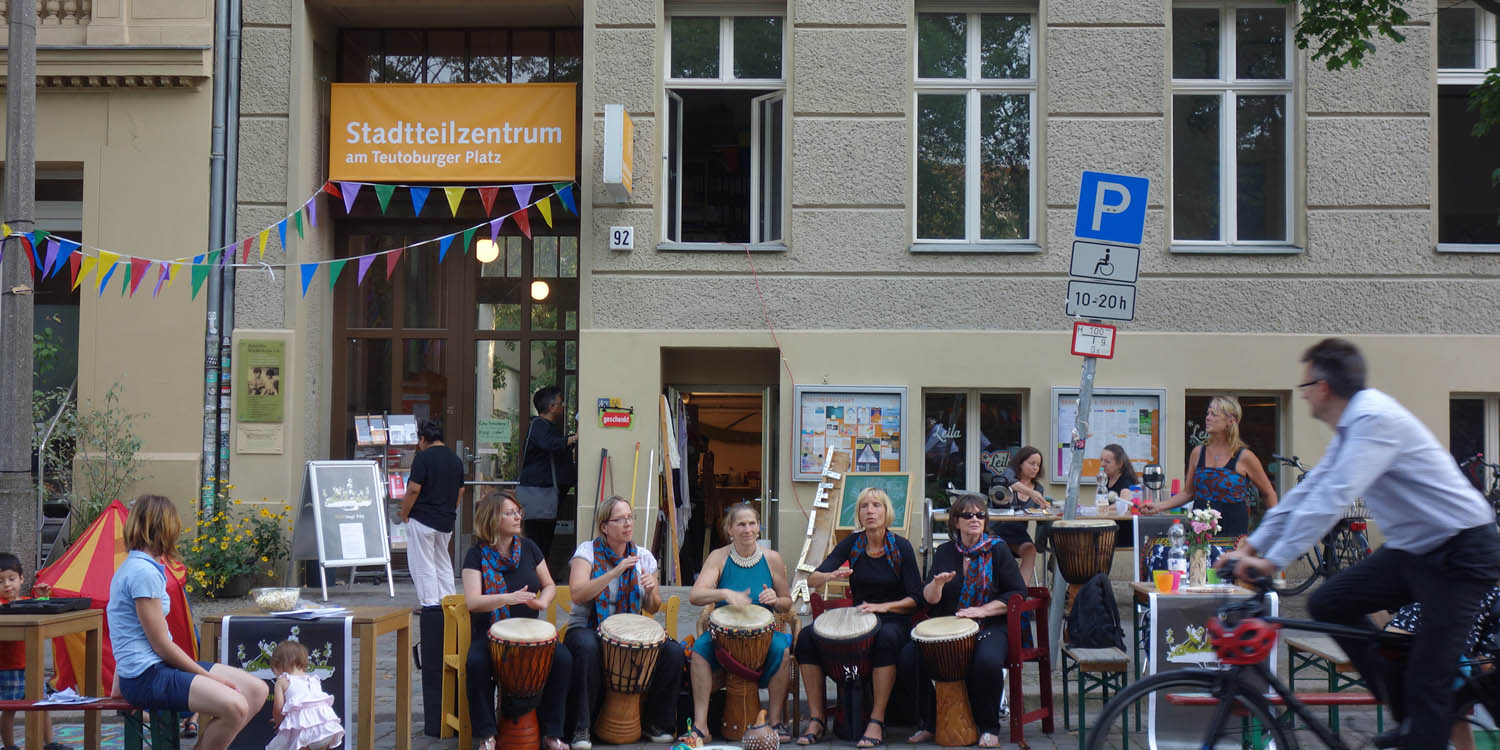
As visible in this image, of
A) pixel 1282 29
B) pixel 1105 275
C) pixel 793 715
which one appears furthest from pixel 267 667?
pixel 1282 29

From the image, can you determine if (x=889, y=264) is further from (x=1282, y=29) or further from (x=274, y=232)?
(x=274, y=232)

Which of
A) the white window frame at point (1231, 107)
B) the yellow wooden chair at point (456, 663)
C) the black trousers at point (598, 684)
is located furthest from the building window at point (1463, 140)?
the yellow wooden chair at point (456, 663)

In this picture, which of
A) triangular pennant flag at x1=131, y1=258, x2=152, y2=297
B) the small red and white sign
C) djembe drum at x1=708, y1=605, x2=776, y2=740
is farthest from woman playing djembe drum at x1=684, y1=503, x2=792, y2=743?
triangular pennant flag at x1=131, y1=258, x2=152, y2=297

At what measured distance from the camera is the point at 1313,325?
457 inches

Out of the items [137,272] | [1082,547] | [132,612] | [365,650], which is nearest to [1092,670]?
[1082,547]

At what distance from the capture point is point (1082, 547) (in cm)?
773

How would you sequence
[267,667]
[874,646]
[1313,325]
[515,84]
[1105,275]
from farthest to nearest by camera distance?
1. [515,84]
2. [1313,325]
3. [1105,275]
4. [874,646]
5. [267,667]

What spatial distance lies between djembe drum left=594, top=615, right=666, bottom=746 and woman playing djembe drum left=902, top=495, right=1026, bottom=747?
1.37 meters

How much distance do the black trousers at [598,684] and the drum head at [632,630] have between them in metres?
0.09

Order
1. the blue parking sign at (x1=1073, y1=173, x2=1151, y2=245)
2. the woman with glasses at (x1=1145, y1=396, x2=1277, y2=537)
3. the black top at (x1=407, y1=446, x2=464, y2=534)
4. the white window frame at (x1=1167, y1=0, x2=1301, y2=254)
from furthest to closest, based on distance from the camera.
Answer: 1. the white window frame at (x1=1167, y1=0, x2=1301, y2=254)
2. the black top at (x1=407, y1=446, x2=464, y2=534)
3. the woman with glasses at (x1=1145, y1=396, x2=1277, y2=537)
4. the blue parking sign at (x1=1073, y1=173, x2=1151, y2=245)

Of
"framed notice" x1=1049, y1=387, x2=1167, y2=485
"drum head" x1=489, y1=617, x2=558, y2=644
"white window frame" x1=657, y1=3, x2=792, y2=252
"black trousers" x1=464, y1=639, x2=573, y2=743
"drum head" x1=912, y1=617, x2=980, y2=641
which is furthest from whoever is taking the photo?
"white window frame" x1=657, y1=3, x2=792, y2=252

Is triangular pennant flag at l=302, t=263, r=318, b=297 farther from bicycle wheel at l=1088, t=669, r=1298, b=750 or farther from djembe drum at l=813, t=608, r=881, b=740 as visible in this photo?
bicycle wheel at l=1088, t=669, r=1298, b=750

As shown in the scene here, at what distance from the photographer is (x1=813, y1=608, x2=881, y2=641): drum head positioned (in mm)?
6965

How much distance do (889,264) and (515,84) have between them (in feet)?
12.9
